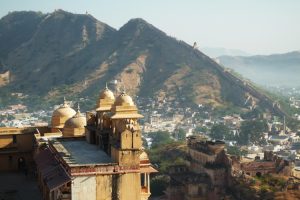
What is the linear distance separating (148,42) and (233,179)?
11328 cm

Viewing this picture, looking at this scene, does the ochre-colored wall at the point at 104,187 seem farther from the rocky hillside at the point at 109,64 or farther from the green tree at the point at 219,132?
the rocky hillside at the point at 109,64

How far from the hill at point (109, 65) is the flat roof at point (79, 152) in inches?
3846

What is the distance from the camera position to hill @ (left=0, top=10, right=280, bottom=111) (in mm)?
130750

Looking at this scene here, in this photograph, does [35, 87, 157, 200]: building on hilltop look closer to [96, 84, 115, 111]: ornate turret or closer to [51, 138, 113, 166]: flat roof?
[51, 138, 113, 166]: flat roof

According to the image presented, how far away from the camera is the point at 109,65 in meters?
150

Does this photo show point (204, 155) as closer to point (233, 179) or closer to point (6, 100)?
point (233, 179)

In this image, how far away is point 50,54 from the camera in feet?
580

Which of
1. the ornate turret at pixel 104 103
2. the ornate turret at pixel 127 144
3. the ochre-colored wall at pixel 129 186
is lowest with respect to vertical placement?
the ochre-colored wall at pixel 129 186

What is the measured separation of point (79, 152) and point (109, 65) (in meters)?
128

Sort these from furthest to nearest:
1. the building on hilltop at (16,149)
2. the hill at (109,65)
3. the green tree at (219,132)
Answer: the hill at (109,65) < the green tree at (219,132) < the building on hilltop at (16,149)

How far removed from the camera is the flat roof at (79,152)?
20719mm

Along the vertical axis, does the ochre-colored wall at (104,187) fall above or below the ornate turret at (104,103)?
below

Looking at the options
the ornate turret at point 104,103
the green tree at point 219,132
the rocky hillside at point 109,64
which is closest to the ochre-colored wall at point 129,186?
the ornate turret at point 104,103

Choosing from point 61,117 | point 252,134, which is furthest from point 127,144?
point 252,134
